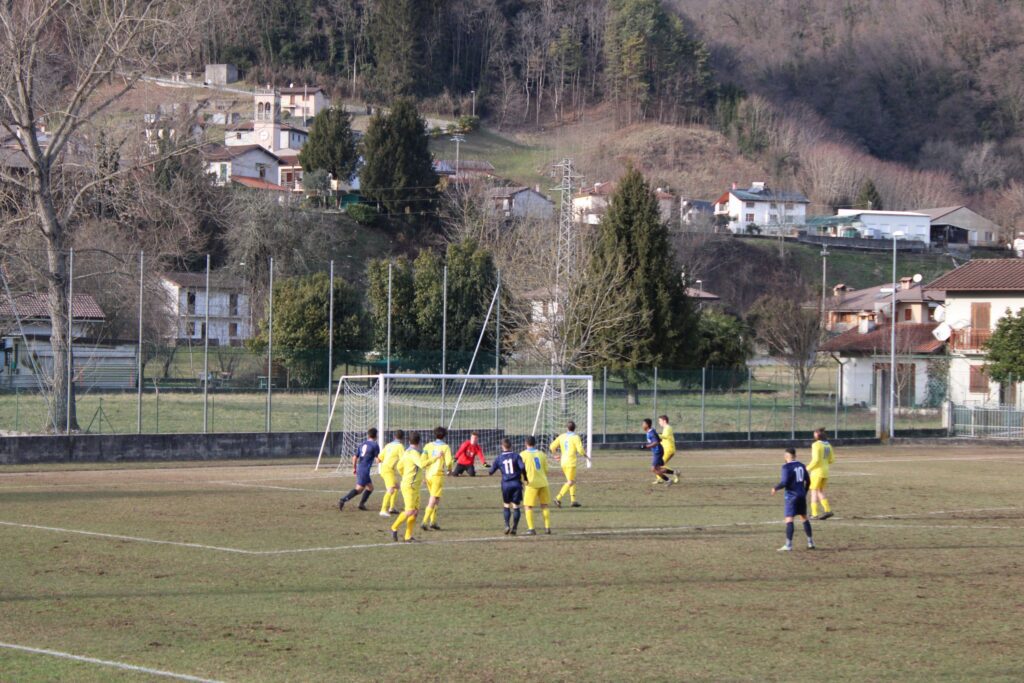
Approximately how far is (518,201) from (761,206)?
132 ft

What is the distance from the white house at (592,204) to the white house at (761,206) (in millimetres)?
23381

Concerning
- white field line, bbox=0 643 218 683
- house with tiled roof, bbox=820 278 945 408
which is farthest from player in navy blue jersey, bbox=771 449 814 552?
house with tiled roof, bbox=820 278 945 408

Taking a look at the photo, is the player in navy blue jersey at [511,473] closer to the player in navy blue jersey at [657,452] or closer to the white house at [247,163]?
the player in navy blue jersey at [657,452]

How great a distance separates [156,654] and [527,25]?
164m

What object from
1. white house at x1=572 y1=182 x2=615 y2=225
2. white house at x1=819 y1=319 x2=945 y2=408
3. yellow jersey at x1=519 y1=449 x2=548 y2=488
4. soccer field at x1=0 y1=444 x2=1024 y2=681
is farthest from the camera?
white house at x1=572 y1=182 x2=615 y2=225

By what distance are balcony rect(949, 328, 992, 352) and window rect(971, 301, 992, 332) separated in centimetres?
22

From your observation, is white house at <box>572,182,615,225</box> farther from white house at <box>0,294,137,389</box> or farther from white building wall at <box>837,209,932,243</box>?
white building wall at <box>837,209,932,243</box>

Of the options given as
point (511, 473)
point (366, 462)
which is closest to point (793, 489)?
point (511, 473)

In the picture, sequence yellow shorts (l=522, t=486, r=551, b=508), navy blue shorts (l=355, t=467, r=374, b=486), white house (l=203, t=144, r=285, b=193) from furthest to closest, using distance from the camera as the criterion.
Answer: white house (l=203, t=144, r=285, b=193), navy blue shorts (l=355, t=467, r=374, b=486), yellow shorts (l=522, t=486, r=551, b=508)

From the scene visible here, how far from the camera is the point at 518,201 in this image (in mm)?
105938

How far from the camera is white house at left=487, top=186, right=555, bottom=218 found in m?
92.5

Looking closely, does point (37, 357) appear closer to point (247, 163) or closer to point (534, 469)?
point (534, 469)

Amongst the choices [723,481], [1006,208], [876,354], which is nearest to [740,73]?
[1006,208]

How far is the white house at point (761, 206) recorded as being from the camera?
132m
